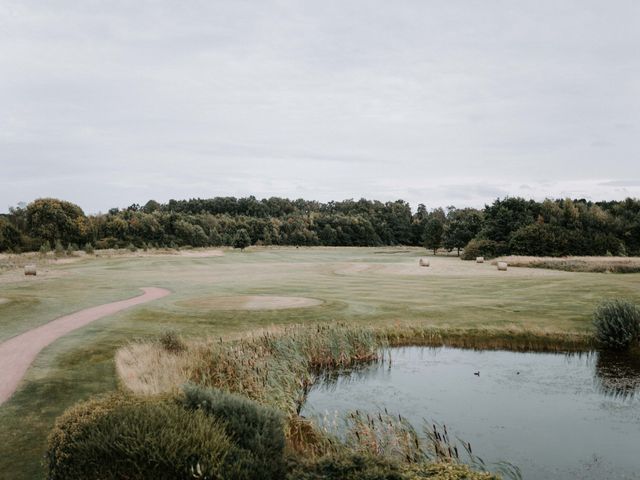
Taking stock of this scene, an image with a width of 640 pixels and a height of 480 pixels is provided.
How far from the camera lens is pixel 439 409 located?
15688 mm

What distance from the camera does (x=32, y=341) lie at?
20.6 metres

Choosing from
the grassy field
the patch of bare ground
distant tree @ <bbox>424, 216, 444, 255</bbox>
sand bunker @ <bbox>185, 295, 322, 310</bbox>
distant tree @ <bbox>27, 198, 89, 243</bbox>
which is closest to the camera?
the grassy field

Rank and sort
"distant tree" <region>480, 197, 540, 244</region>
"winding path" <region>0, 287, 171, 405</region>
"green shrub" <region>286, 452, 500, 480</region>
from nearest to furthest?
"green shrub" <region>286, 452, 500, 480</region> → "winding path" <region>0, 287, 171, 405</region> → "distant tree" <region>480, 197, 540, 244</region>

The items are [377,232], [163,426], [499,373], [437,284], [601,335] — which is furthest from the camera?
[377,232]

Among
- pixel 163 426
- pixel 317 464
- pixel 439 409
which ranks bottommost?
pixel 439 409

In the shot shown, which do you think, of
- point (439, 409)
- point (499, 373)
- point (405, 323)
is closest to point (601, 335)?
point (499, 373)

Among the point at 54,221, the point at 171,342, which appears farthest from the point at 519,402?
the point at 54,221

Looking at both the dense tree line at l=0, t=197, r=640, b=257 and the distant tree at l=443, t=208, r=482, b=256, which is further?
the distant tree at l=443, t=208, r=482, b=256

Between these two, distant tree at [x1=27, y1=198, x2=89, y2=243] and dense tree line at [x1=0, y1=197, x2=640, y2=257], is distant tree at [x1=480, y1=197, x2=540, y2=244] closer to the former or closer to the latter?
dense tree line at [x1=0, y1=197, x2=640, y2=257]

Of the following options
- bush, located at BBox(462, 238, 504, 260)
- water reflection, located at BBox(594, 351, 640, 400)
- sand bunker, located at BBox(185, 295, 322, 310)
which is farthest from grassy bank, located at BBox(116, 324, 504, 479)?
bush, located at BBox(462, 238, 504, 260)

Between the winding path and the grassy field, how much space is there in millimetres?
432

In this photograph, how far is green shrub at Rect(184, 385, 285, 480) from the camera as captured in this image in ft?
25.4

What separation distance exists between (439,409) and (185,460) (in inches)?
394

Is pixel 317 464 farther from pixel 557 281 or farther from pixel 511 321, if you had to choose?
pixel 557 281
